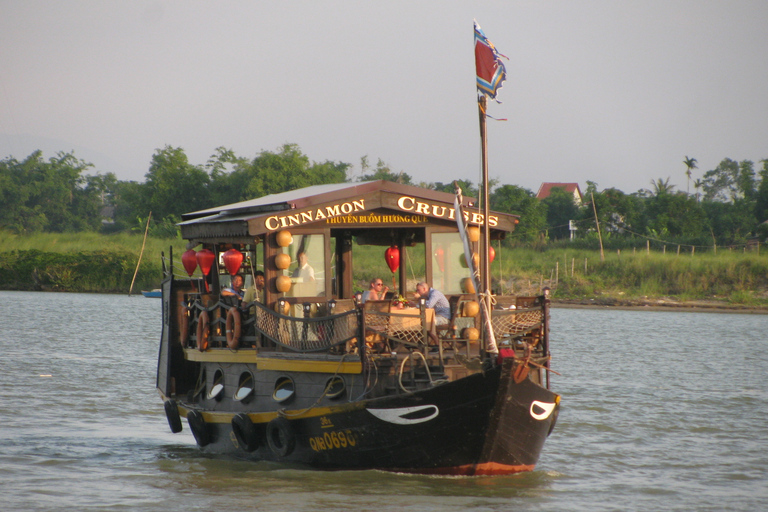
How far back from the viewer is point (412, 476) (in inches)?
360

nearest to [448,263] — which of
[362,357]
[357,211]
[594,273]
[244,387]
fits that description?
[357,211]

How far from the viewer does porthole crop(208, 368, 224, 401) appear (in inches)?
418

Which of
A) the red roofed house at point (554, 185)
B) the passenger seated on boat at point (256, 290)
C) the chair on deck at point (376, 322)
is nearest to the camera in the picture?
the chair on deck at point (376, 322)

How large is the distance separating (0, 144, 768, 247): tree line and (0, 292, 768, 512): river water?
24956mm

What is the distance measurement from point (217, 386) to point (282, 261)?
2117mm

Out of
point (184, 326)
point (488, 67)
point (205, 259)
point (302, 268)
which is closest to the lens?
point (488, 67)

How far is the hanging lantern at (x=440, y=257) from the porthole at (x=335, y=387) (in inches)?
81.0

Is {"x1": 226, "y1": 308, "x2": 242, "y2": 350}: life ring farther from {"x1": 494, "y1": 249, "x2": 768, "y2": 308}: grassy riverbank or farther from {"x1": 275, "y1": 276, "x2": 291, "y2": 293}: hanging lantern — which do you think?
{"x1": 494, "y1": 249, "x2": 768, "y2": 308}: grassy riverbank

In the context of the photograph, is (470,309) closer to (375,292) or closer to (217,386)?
(375,292)

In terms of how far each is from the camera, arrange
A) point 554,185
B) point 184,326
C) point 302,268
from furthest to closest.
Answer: point 554,185, point 184,326, point 302,268

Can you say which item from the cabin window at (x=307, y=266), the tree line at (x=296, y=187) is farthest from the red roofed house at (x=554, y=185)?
the cabin window at (x=307, y=266)

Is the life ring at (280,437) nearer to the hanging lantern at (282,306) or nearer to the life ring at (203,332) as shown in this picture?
the hanging lantern at (282,306)

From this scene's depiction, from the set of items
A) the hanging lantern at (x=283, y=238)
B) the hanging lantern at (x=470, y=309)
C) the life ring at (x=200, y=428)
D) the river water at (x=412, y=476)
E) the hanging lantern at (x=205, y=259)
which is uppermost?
the hanging lantern at (x=283, y=238)

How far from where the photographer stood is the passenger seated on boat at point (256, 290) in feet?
33.1
